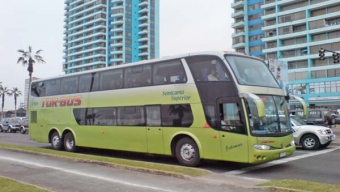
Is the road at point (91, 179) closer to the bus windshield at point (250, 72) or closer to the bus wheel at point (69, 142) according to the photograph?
the bus windshield at point (250, 72)

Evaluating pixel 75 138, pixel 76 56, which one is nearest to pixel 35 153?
pixel 75 138

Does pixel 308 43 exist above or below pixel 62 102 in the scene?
above

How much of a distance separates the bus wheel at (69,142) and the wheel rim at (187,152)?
22.1 ft

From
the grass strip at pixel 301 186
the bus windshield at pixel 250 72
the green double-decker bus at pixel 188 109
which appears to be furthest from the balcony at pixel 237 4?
the grass strip at pixel 301 186

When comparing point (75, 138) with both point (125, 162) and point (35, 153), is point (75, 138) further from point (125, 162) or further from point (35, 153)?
point (125, 162)

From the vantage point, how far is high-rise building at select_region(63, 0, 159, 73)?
110 m

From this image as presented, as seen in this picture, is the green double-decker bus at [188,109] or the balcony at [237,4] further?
the balcony at [237,4]

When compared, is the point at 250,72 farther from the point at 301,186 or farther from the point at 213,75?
the point at 301,186

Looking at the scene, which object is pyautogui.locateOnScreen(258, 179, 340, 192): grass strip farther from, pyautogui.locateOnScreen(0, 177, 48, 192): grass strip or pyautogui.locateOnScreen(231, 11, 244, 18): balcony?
pyautogui.locateOnScreen(231, 11, 244, 18): balcony

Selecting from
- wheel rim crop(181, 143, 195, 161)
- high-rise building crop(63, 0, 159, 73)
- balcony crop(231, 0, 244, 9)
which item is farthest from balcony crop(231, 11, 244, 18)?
wheel rim crop(181, 143, 195, 161)

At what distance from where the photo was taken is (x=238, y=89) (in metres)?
10.2

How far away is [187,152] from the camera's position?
37.6 feet

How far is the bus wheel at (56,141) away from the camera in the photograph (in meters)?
16.8

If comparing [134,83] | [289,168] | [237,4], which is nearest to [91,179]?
[134,83]
